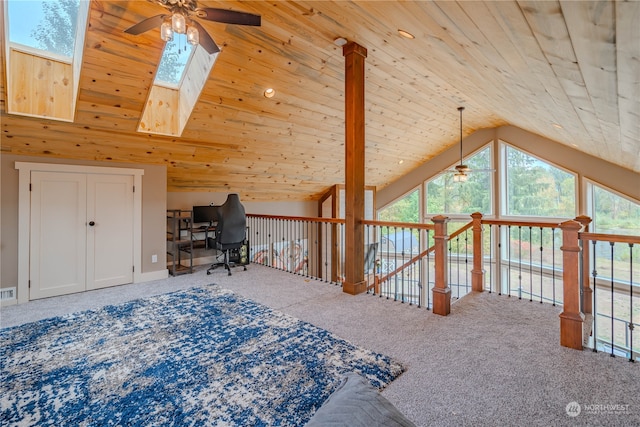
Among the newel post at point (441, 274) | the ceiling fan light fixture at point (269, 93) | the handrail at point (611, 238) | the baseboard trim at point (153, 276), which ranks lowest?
the baseboard trim at point (153, 276)

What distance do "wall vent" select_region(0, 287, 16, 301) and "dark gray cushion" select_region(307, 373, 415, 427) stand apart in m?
4.68

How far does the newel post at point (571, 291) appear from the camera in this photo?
242cm

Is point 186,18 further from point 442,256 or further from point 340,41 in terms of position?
point 442,256

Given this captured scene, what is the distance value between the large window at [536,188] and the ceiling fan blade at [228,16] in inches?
288

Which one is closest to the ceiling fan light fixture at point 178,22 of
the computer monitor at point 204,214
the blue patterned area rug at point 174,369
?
the blue patterned area rug at point 174,369

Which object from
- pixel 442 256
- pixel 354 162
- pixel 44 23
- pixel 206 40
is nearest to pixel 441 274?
pixel 442 256

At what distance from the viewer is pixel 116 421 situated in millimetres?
1721

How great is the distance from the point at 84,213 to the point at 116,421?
3443 mm

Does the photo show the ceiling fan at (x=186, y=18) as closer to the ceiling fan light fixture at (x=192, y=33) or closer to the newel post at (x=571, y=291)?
the ceiling fan light fixture at (x=192, y=33)

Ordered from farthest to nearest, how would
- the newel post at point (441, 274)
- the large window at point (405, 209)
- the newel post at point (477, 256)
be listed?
1. the large window at point (405, 209)
2. the newel post at point (477, 256)
3. the newel post at point (441, 274)

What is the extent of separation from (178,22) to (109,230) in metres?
3.37

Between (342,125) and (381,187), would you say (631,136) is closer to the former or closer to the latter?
(342,125)

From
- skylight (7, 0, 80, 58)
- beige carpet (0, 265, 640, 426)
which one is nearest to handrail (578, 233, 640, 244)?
beige carpet (0, 265, 640, 426)

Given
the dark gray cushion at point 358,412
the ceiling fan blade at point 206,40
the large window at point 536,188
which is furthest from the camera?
the large window at point 536,188
